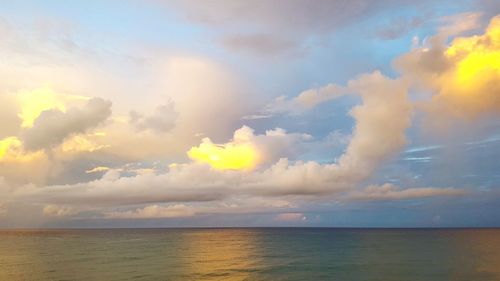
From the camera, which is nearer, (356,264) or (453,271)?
(453,271)

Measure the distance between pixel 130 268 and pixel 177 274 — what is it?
12557 mm

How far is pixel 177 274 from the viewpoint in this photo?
68125 mm

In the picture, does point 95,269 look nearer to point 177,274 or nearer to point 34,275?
point 34,275

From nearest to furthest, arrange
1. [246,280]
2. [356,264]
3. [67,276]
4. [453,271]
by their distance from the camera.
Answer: [246,280] < [67,276] < [453,271] < [356,264]

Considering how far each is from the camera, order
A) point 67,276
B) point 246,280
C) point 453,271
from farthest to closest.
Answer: point 453,271
point 67,276
point 246,280

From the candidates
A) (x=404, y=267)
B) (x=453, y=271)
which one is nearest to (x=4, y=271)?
(x=404, y=267)

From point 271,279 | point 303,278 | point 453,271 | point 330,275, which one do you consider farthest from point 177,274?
point 453,271

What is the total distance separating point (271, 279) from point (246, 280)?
3996 mm

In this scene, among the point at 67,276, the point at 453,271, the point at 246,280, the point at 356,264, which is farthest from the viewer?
the point at 356,264

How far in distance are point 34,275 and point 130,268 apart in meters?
15.8

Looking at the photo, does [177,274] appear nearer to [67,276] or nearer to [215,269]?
[215,269]

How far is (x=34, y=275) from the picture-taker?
67875mm

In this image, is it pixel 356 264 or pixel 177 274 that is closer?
pixel 177 274

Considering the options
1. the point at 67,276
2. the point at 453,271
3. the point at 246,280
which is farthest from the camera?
the point at 453,271
